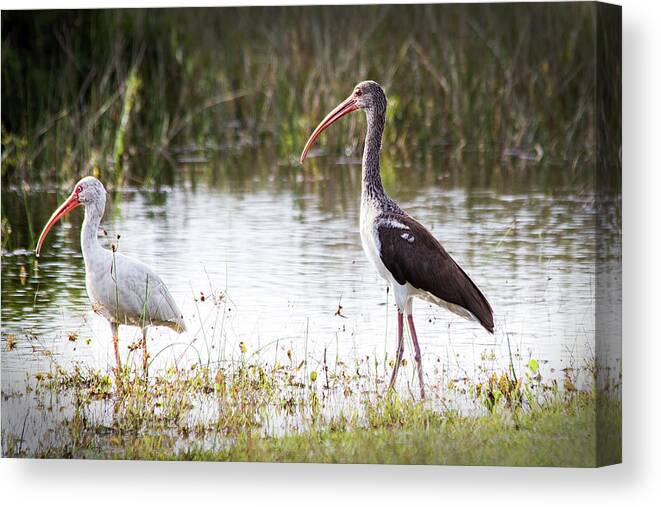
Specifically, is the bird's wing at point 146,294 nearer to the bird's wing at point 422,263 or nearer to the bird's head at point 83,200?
the bird's head at point 83,200

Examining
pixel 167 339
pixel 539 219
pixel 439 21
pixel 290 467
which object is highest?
pixel 439 21

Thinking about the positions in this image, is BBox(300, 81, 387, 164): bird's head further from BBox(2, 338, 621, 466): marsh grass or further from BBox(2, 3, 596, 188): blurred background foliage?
BBox(2, 338, 621, 466): marsh grass

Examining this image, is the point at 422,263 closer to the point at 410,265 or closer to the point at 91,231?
the point at 410,265

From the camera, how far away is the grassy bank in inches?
350

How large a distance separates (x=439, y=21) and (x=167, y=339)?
223 centimetres

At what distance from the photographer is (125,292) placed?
965 cm

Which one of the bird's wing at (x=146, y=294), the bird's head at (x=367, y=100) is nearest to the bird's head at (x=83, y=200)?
the bird's wing at (x=146, y=294)

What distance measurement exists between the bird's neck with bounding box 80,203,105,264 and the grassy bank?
67 cm

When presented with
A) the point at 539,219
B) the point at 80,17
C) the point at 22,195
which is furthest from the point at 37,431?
the point at 539,219

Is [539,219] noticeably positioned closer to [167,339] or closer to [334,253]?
[334,253]

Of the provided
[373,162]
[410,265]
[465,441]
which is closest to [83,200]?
[373,162]

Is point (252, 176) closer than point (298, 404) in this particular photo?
No

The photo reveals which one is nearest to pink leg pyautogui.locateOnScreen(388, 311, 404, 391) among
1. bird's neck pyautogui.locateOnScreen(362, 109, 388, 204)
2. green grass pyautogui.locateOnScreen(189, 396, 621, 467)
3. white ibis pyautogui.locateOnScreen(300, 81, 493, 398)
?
white ibis pyautogui.locateOnScreen(300, 81, 493, 398)

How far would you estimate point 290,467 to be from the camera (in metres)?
9.25
